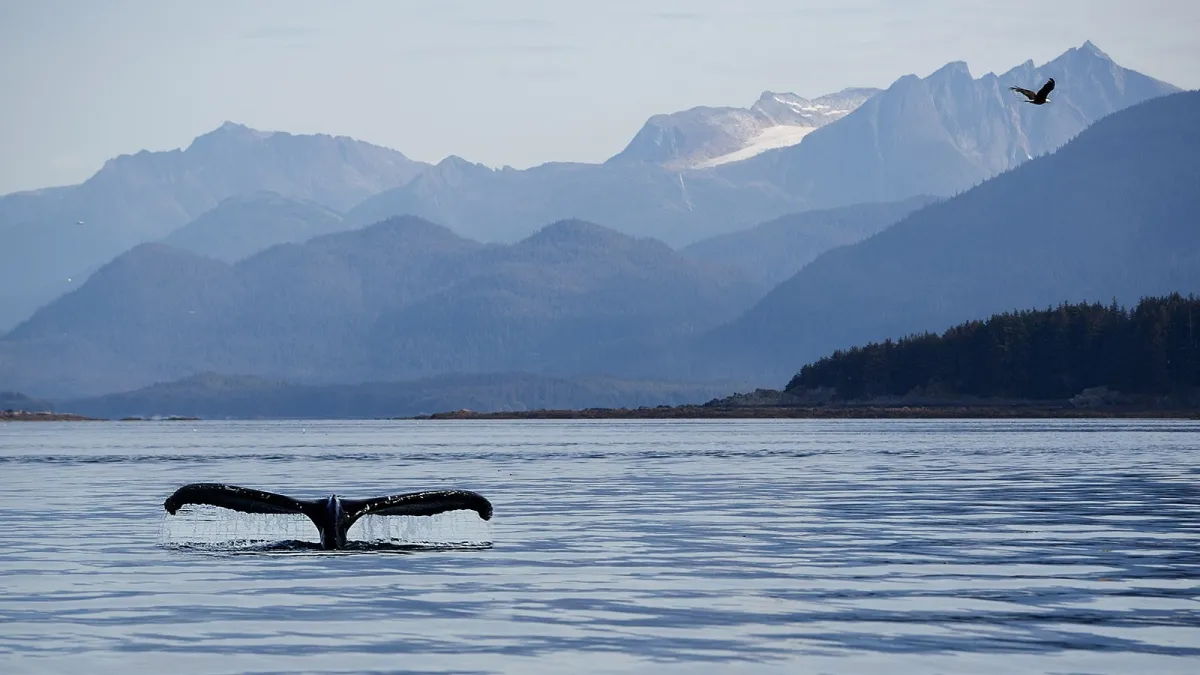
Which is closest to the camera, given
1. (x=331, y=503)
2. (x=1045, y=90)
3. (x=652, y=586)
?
(x=652, y=586)

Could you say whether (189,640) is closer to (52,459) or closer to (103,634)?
(103,634)

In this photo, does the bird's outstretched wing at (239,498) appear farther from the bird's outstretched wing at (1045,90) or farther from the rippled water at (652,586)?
the bird's outstretched wing at (1045,90)

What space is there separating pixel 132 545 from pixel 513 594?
541 inches

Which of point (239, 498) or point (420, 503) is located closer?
point (239, 498)

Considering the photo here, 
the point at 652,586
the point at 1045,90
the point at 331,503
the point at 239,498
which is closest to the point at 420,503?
the point at 331,503

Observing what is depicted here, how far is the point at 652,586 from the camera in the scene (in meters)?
34.8

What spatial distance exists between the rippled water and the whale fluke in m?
0.94

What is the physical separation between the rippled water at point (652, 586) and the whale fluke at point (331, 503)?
0.94 metres

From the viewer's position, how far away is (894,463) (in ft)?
305

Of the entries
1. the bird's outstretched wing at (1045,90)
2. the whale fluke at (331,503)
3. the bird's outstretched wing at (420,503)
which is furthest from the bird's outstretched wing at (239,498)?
the bird's outstretched wing at (1045,90)

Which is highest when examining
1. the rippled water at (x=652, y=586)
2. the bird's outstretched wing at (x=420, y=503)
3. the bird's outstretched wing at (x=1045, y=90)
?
the bird's outstretched wing at (x=1045, y=90)

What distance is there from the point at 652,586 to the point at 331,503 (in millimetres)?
9514

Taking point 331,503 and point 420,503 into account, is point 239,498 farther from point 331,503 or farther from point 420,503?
point 420,503

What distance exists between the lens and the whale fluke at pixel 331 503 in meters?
39.5
